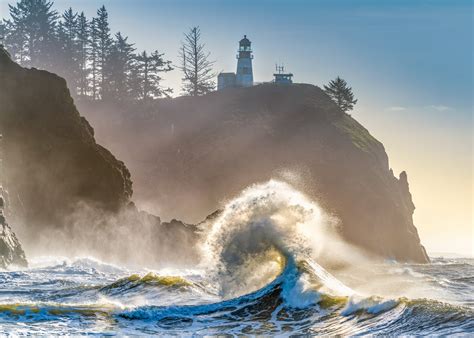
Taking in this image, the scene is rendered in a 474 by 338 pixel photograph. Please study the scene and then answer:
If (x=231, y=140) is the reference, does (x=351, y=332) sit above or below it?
below

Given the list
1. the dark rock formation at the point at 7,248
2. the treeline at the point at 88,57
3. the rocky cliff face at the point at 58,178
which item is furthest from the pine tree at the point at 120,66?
the dark rock formation at the point at 7,248

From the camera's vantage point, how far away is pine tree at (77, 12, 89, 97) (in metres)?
95.9

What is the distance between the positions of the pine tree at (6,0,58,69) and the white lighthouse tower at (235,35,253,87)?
83.0 feet

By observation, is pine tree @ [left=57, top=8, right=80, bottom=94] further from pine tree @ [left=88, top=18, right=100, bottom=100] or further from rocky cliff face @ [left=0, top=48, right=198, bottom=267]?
rocky cliff face @ [left=0, top=48, right=198, bottom=267]

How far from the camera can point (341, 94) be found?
90.4m

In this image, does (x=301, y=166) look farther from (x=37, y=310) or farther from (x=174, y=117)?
(x=37, y=310)

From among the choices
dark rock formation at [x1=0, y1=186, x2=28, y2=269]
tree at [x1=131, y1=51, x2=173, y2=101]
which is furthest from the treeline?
dark rock formation at [x1=0, y1=186, x2=28, y2=269]

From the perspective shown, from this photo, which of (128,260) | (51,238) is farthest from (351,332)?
(128,260)

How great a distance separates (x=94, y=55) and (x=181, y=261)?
54920 millimetres

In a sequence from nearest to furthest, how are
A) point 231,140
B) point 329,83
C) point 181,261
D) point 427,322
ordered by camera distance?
1. point 427,322
2. point 181,261
3. point 231,140
4. point 329,83

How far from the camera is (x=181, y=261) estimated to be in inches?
1941

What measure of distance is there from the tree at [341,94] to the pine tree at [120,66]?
25051 millimetres

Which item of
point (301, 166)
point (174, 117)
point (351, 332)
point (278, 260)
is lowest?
point (351, 332)

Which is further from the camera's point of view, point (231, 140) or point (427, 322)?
point (231, 140)
